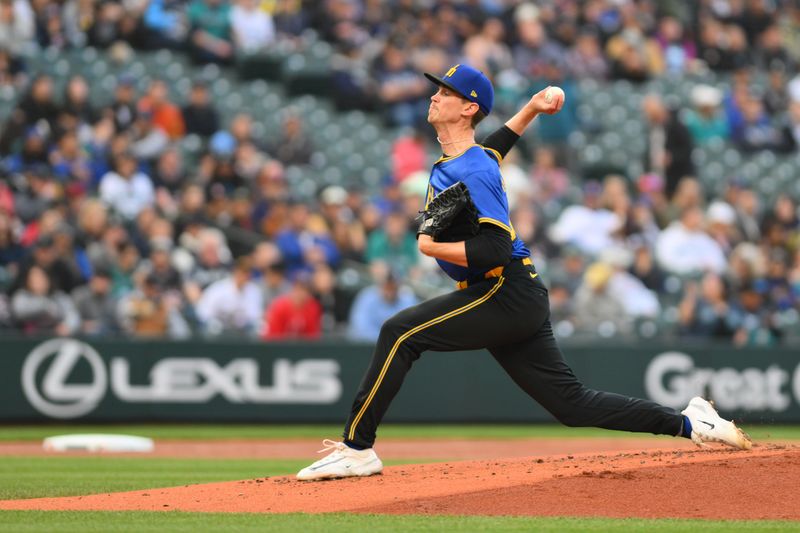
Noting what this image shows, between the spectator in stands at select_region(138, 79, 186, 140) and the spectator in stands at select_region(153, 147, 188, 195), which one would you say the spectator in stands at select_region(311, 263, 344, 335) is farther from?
the spectator in stands at select_region(138, 79, 186, 140)

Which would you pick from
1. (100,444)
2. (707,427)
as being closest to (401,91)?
(100,444)

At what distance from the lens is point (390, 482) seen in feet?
23.1

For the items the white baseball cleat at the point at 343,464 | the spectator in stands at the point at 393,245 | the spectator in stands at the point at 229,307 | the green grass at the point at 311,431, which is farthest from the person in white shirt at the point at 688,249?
the white baseball cleat at the point at 343,464

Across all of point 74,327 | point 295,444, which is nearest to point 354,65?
point 74,327

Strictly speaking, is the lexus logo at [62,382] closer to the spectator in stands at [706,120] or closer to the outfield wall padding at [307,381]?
the outfield wall padding at [307,381]

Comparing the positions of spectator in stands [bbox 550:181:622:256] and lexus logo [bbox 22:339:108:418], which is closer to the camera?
lexus logo [bbox 22:339:108:418]

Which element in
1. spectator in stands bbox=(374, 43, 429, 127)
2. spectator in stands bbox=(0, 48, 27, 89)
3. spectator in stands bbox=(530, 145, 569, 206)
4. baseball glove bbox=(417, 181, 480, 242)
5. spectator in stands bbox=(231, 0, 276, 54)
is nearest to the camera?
baseball glove bbox=(417, 181, 480, 242)

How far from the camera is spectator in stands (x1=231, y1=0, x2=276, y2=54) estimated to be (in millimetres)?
18672

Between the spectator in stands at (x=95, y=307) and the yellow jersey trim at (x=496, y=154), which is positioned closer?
the yellow jersey trim at (x=496, y=154)

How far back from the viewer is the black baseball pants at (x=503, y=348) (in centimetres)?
688

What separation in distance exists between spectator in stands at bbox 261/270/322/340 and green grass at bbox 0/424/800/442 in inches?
40.3

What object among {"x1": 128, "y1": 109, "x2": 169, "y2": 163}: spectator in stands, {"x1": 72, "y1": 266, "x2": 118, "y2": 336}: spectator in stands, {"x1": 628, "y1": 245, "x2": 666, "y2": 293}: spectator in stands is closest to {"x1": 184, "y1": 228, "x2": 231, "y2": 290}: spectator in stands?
{"x1": 72, "y1": 266, "x2": 118, "y2": 336}: spectator in stands

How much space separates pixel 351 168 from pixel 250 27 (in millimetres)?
2636

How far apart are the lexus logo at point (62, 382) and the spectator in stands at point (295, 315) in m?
1.87
